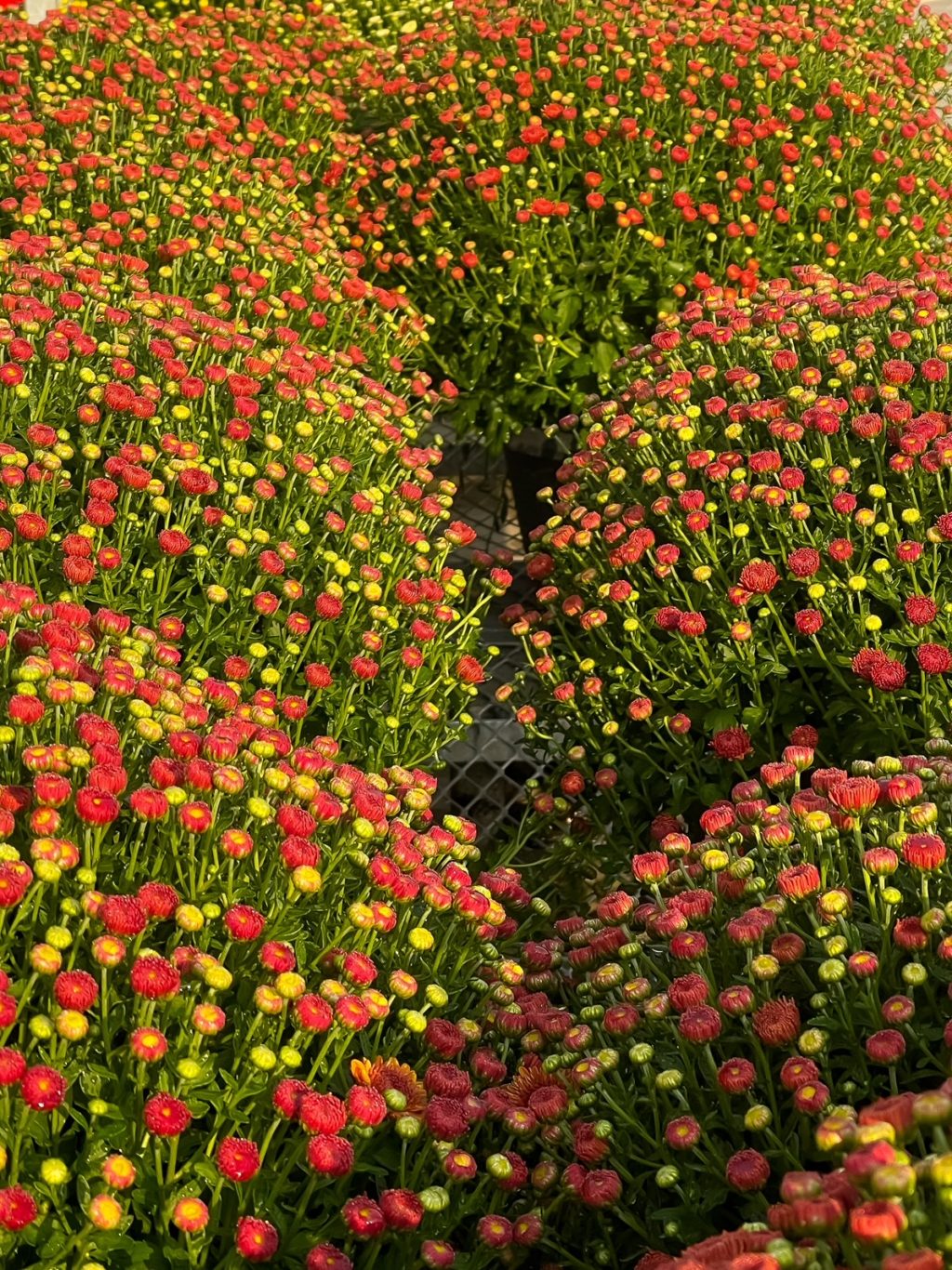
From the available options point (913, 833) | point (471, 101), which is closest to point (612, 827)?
point (913, 833)

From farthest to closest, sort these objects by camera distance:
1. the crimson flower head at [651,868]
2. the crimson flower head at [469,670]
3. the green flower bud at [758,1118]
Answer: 1. the crimson flower head at [469,670]
2. the crimson flower head at [651,868]
3. the green flower bud at [758,1118]

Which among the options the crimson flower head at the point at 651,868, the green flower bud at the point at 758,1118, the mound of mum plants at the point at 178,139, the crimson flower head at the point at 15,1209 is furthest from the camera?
the mound of mum plants at the point at 178,139

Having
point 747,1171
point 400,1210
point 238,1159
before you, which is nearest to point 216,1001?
point 238,1159

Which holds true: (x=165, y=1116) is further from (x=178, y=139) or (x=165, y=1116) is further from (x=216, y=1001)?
(x=178, y=139)

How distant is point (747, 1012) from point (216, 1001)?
64 centimetres

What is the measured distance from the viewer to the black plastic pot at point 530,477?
482 centimetres

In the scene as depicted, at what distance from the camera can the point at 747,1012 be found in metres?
1.77

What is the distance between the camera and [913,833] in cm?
185

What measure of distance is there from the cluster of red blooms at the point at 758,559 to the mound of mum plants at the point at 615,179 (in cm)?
90

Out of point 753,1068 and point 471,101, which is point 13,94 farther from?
point 753,1068

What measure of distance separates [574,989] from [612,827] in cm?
86

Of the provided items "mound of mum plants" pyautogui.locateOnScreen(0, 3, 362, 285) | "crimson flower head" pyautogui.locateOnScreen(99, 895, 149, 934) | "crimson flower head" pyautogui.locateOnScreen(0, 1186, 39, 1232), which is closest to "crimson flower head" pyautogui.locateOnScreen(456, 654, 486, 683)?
"mound of mum plants" pyautogui.locateOnScreen(0, 3, 362, 285)

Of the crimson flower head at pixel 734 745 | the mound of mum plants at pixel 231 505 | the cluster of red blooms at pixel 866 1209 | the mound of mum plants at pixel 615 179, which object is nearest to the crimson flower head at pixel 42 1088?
the cluster of red blooms at pixel 866 1209

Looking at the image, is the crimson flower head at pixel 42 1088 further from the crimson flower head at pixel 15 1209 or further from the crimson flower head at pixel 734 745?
the crimson flower head at pixel 734 745
